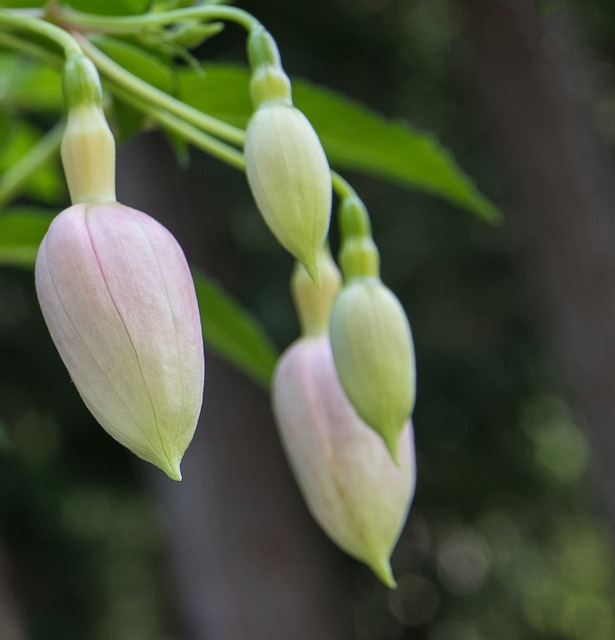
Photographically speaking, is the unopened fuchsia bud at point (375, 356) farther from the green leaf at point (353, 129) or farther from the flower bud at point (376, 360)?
the green leaf at point (353, 129)

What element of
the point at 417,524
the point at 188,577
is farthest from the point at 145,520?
the point at 188,577

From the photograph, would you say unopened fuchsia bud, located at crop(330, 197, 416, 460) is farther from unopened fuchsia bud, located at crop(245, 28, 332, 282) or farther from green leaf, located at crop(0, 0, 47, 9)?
green leaf, located at crop(0, 0, 47, 9)

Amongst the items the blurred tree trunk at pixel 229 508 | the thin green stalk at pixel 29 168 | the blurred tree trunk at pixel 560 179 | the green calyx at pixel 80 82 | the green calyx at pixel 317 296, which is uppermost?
the green calyx at pixel 80 82

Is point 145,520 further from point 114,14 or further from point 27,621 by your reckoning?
point 114,14

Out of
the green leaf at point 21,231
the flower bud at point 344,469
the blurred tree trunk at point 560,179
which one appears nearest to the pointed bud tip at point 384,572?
the flower bud at point 344,469

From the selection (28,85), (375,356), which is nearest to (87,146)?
(375,356)

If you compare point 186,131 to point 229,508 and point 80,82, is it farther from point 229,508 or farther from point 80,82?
point 229,508
